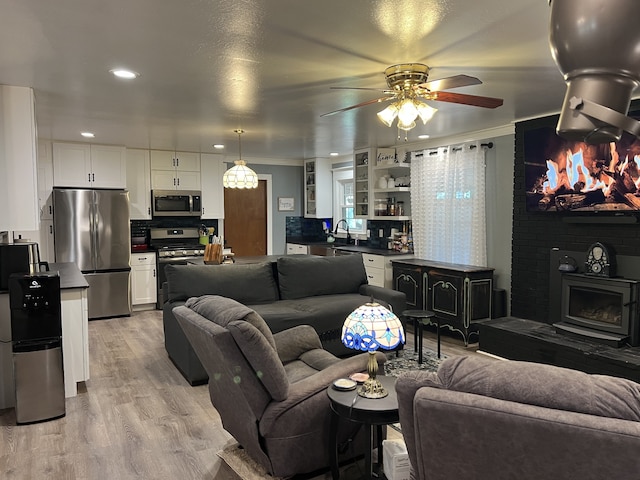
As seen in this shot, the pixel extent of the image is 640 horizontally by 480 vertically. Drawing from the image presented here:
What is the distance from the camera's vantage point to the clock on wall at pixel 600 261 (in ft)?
13.3

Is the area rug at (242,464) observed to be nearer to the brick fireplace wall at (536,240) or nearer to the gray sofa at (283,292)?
the gray sofa at (283,292)

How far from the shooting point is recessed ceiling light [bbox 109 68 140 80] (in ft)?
9.98

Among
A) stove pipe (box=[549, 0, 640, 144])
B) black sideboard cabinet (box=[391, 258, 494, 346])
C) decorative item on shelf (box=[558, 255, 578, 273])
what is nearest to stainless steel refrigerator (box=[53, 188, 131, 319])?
black sideboard cabinet (box=[391, 258, 494, 346])

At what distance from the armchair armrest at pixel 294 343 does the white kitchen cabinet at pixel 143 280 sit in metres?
4.06

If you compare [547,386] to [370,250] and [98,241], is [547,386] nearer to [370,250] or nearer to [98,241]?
[370,250]

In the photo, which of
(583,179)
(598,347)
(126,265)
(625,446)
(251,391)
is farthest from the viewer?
(126,265)

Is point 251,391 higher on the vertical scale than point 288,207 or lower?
lower

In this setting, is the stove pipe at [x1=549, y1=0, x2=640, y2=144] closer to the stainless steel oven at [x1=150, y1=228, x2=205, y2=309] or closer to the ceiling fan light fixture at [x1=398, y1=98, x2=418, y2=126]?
the ceiling fan light fixture at [x1=398, y1=98, x2=418, y2=126]

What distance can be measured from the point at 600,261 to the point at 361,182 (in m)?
3.65

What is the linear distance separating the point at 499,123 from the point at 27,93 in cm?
433

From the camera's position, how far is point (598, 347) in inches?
152

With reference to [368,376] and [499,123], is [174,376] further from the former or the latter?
[499,123]

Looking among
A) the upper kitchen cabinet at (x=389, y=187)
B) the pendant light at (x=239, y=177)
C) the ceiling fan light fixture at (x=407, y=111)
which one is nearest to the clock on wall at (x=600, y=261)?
the ceiling fan light fixture at (x=407, y=111)

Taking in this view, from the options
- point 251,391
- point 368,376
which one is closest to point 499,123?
point 368,376
